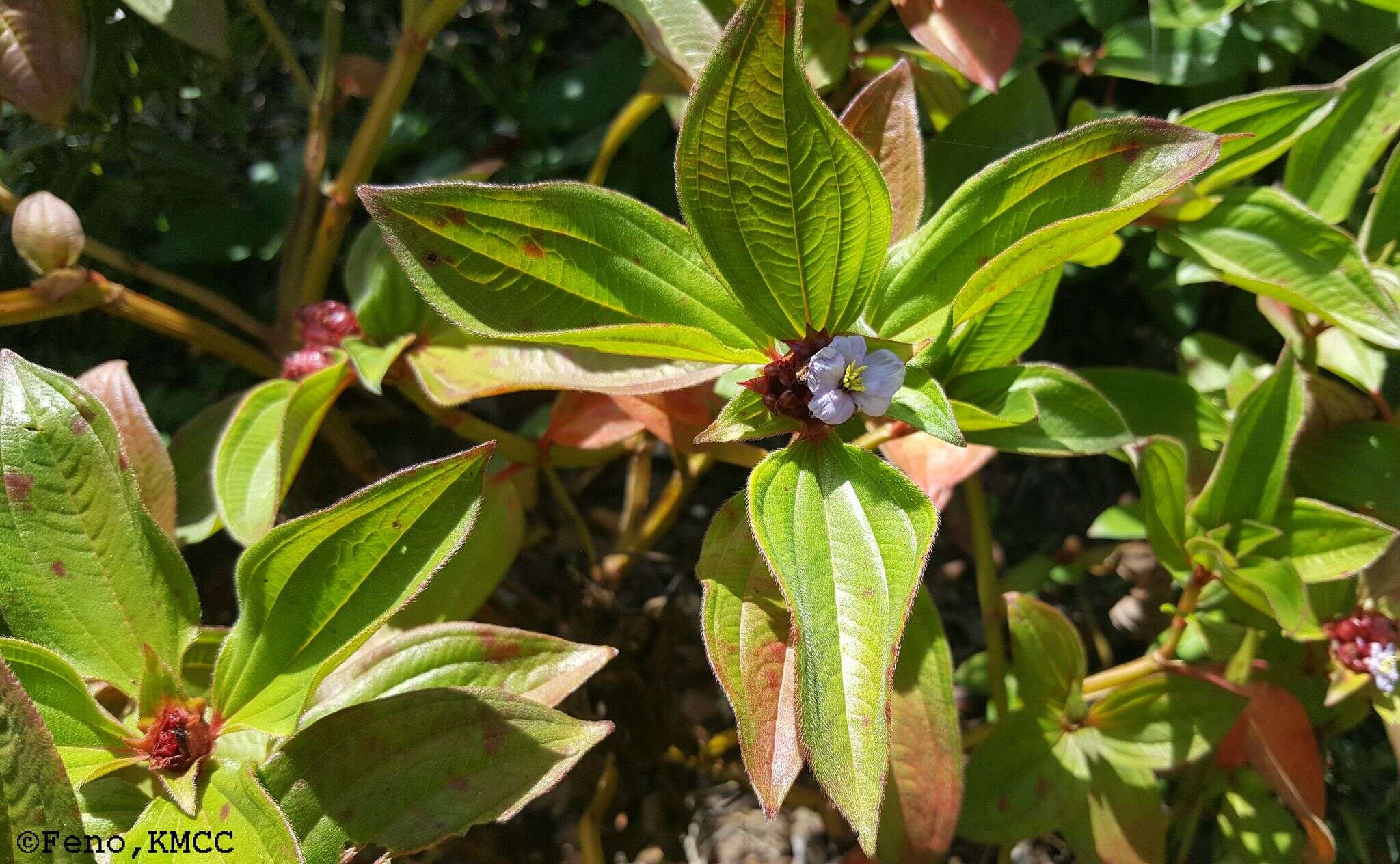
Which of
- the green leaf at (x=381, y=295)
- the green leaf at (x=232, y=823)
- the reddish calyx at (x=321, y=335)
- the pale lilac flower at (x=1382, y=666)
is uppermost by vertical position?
the green leaf at (x=381, y=295)

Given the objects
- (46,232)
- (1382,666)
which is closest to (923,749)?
(1382,666)

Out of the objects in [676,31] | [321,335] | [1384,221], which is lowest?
[1384,221]

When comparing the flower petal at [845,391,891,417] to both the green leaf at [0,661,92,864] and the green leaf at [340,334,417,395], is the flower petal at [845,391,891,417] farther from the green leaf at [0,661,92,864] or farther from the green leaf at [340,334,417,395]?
the green leaf at [0,661,92,864]

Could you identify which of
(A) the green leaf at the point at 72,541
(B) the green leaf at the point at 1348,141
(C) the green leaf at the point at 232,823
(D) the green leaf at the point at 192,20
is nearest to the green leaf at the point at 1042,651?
(B) the green leaf at the point at 1348,141

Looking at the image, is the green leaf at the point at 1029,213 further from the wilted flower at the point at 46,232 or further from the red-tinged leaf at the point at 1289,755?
the wilted flower at the point at 46,232

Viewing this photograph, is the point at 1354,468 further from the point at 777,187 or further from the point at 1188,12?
the point at 777,187

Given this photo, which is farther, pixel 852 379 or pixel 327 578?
pixel 327 578

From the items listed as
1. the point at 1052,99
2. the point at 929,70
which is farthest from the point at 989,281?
the point at 1052,99
